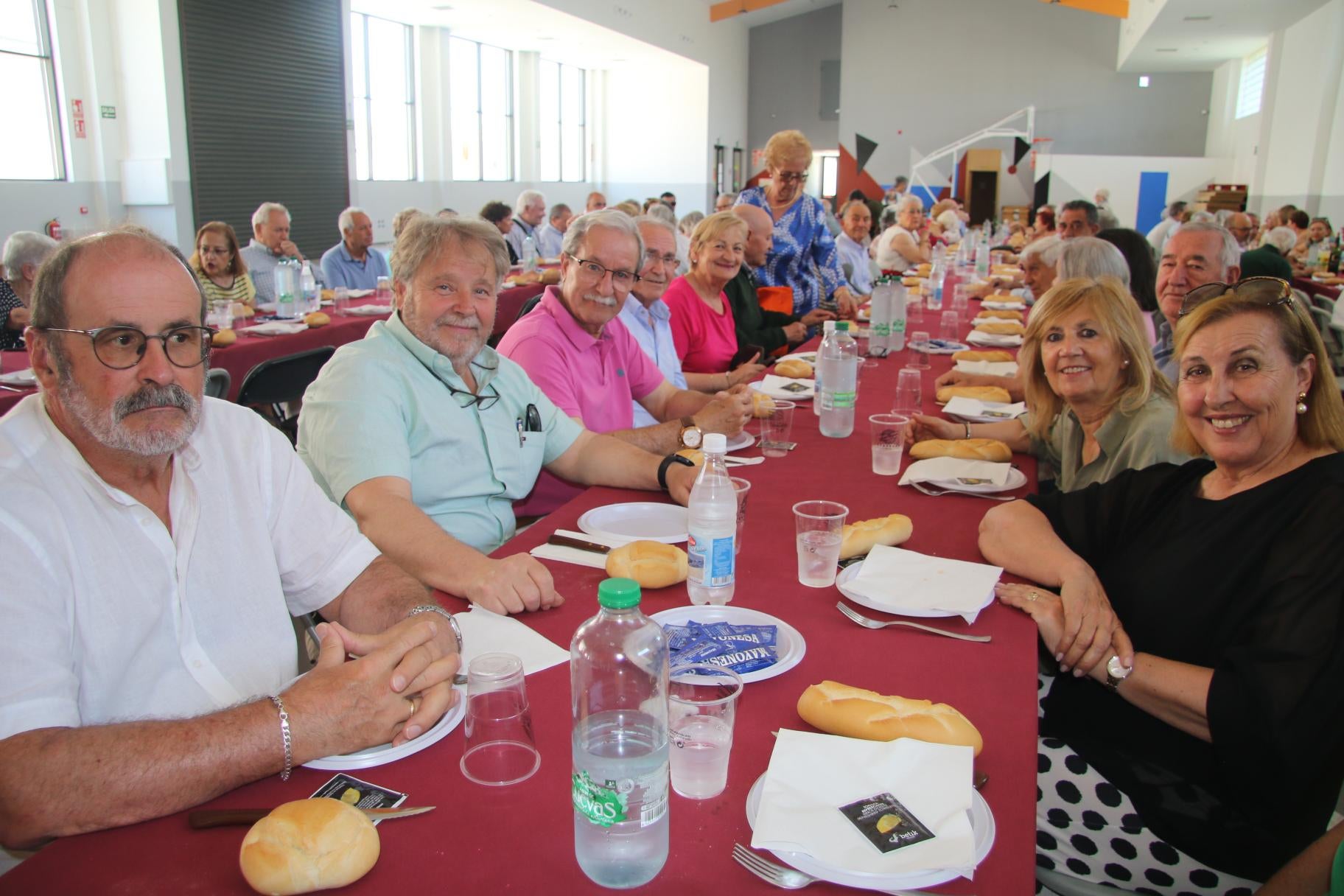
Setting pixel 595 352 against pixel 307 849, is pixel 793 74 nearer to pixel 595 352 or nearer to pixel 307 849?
pixel 595 352

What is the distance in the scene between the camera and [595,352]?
298cm

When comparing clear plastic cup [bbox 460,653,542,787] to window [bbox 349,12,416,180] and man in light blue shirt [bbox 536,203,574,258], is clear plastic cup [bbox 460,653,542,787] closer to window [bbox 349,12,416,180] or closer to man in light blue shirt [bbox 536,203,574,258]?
man in light blue shirt [bbox 536,203,574,258]

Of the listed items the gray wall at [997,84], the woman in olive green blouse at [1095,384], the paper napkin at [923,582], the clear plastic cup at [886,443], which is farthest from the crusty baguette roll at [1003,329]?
the gray wall at [997,84]

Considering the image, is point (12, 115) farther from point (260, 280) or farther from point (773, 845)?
point (773, 845)

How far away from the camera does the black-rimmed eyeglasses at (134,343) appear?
1240mm

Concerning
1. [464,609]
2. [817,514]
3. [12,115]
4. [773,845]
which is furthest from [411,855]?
[12,115]

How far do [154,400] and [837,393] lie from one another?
1.81 meters

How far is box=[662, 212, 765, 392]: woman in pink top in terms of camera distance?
13.7 ft

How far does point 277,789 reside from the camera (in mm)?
1036

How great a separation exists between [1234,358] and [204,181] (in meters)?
8.72

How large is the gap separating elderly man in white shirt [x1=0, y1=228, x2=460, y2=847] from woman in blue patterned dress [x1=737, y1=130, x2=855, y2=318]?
432 cm

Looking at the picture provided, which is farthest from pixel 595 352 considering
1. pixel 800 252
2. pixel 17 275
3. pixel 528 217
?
pixel 528 217

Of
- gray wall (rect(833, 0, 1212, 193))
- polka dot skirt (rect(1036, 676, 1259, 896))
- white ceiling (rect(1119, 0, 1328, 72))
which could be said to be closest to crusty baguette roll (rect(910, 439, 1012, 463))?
polka dot skirt (rect(1036, 676, 1259, 896))

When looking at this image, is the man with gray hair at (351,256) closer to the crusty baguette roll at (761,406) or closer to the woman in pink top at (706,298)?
the woman in pink top at (706,298)
